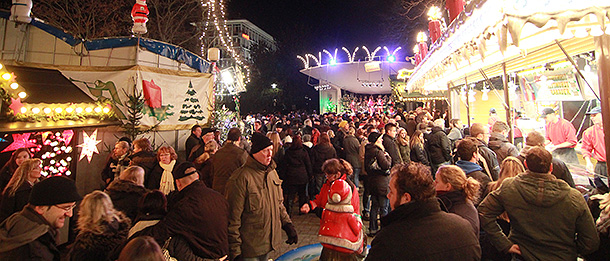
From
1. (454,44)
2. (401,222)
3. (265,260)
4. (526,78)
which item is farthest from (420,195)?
(526,78)

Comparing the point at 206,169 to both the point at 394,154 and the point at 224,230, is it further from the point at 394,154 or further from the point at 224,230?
the point at 394,154

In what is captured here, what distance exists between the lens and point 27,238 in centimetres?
217

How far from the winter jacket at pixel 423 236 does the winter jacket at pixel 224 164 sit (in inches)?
116

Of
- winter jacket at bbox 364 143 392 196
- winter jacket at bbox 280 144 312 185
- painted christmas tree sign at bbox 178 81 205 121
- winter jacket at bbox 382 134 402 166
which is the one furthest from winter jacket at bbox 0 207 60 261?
painted christmas tree sign at bbox 178 81 205 121

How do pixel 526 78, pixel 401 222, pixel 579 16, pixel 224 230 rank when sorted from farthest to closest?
pixel 526 78 < pixel 224 230 < pixel 579 16 < pixel 401 222

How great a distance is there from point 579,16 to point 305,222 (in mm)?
5090

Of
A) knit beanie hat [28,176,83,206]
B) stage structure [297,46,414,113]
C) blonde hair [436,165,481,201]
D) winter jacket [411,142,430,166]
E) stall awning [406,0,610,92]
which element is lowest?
knit beanie hat [28,176,83,206]

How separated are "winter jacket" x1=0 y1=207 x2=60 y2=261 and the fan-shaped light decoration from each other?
5302 mm

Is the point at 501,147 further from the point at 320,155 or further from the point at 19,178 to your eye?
the point at 19,178

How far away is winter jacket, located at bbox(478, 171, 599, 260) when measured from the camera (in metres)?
2.33

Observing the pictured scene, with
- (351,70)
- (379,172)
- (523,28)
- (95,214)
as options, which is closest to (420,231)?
(95,214)

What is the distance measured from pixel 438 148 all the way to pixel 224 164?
465 cm

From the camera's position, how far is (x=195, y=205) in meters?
2.58

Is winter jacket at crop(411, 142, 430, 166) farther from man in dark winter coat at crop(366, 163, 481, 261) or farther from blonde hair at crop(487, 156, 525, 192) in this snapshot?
man in dark winter coat at crop(366, 163, 481, 261)
